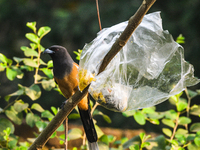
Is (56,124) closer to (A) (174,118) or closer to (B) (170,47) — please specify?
(B) (170,47)

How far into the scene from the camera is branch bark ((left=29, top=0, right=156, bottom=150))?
0.91 m

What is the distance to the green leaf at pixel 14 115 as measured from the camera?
1.59 metres

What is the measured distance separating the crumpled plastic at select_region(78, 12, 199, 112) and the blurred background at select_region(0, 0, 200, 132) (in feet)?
8.06

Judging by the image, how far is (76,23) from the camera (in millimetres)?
4180

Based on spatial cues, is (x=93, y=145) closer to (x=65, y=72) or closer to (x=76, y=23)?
(x=65, y=72)

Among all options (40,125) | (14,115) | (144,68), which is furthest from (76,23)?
(144,68)

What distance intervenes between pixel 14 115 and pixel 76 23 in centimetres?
283

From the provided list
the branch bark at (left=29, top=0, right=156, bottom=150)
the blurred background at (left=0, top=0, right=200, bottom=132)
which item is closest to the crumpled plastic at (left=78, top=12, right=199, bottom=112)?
the branch bark at (left=29, top=0, right=156, bottom=150)

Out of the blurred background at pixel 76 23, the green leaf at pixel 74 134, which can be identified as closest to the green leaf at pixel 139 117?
the green leaf at pixel 74 134

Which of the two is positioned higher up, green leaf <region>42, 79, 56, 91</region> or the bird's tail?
green leaf <region>42, 79, 56, 91</region>

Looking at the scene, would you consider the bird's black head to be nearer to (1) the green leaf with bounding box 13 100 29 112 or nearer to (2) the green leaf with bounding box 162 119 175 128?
(1) the green leaf with bounding box 13 100 29 112

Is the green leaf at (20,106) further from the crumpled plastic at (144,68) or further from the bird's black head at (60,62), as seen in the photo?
the crumpled plastic at (144,68)

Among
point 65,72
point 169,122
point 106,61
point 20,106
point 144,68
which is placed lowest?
point 169,122

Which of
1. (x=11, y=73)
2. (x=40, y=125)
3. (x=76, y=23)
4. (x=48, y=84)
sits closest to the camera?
(x=40, y=125)
